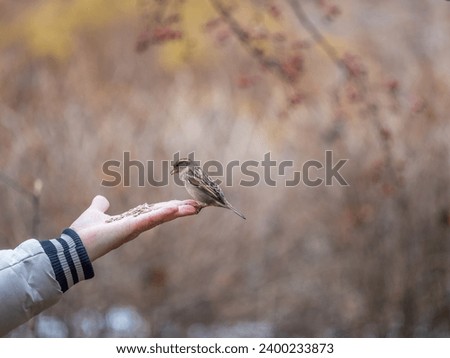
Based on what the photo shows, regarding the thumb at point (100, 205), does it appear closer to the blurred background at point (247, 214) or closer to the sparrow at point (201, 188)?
Result: the sparrow at point (201, 188)

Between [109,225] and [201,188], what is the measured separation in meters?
1.24

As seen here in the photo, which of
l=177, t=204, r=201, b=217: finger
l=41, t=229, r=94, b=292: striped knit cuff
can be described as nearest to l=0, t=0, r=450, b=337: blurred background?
l=177, t=204, r=201, b=217: finger

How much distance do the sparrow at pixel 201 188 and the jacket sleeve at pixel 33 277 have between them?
141cm

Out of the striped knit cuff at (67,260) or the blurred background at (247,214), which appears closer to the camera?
the striped knit cuff at (67,260)

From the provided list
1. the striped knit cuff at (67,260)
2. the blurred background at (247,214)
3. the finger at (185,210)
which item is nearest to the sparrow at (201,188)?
the finger at (185,210)

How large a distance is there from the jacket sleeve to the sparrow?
141 centimetres

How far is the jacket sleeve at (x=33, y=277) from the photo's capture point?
184cm

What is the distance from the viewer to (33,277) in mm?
1868

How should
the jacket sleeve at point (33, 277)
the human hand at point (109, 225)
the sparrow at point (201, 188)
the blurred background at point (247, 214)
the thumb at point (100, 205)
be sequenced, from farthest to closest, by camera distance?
the blurred background at point (247, 214), the sparrow at point (201, 188), the thumb at point (100, 205), the human hand at point (109, 225), the jacket sleeve at point (33, 277)

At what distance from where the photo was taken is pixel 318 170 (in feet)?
22.2

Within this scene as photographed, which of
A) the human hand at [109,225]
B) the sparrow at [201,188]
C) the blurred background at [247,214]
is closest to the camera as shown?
the human hand at [109,225]

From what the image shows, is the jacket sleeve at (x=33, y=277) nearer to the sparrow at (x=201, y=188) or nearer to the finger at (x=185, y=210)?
the finger at (x=185, y=210)

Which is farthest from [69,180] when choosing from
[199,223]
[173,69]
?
[173,69]

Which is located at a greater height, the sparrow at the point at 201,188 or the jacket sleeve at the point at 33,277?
the sparrow at the point at 201,188
